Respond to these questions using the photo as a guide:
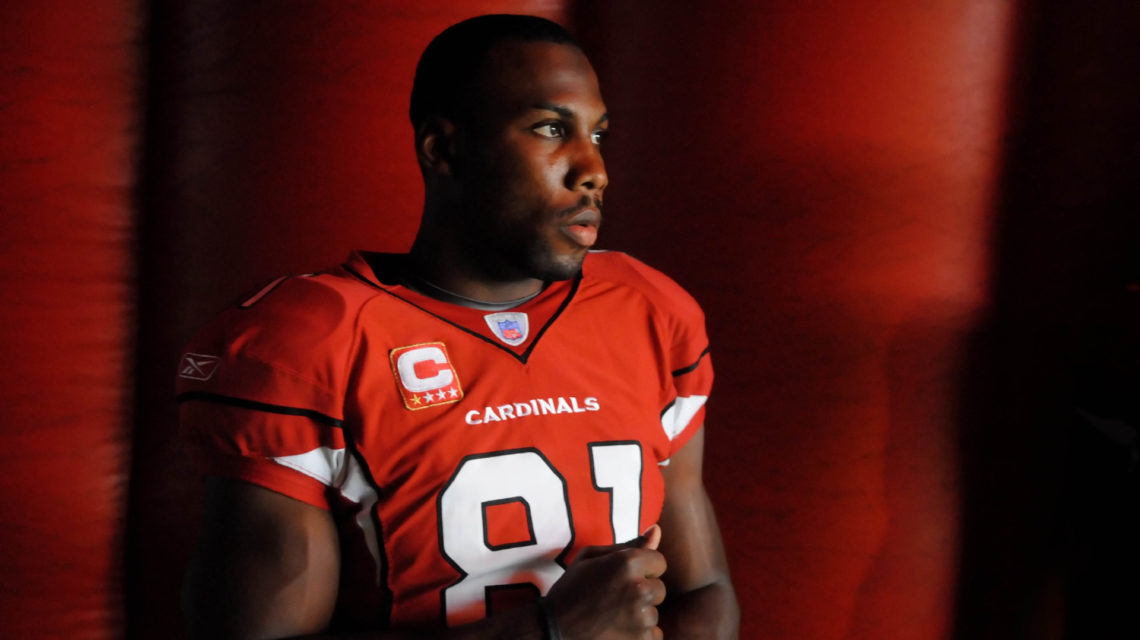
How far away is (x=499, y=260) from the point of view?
0.87 meters

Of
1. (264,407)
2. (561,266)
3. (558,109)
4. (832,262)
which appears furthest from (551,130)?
(832,262)

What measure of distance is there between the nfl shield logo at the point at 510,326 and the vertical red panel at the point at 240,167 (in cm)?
35

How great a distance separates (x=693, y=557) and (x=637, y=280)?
0.29m

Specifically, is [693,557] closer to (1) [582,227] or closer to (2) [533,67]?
(1) [582,227]

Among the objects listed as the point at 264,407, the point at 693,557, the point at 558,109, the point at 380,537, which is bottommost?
the point at 693,557

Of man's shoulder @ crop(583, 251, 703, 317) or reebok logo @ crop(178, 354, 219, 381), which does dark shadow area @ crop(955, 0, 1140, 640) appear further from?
reebok logo @ crop(178, 354, 219, 381)

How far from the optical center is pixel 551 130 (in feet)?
2.78

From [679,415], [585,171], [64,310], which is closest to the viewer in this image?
[585,171]

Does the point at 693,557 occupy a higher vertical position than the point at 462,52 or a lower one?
lower

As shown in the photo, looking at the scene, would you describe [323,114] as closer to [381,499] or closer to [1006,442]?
[381,499]

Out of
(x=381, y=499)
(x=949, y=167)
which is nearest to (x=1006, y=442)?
(x=949, y=167)

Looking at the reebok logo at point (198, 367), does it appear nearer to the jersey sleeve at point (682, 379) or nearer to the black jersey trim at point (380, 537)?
the black jersey trim at point (380, 537)

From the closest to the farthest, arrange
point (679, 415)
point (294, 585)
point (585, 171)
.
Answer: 1. point (294, 585)
2. point (585, 171)
3. point (679, 415)

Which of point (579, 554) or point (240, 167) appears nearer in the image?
point (579, 554)
